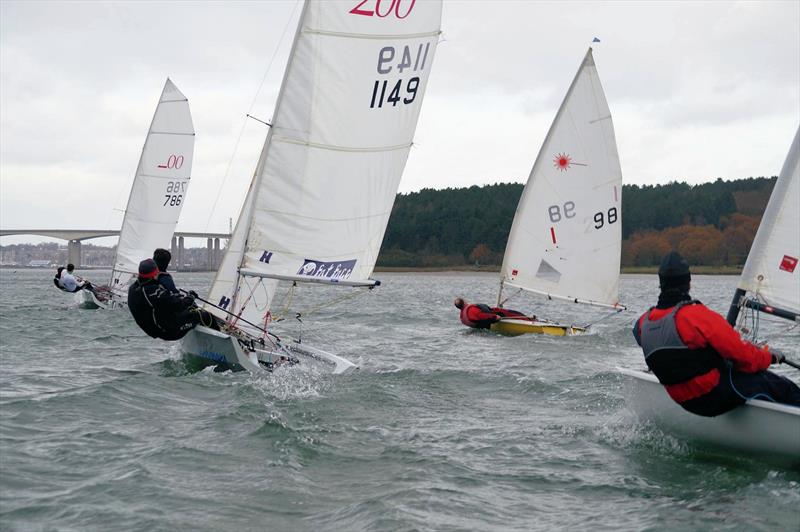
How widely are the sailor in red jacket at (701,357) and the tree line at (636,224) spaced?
7799 cm

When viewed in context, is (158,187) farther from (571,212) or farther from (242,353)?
(242,353)

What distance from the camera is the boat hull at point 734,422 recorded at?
6352 millimetres

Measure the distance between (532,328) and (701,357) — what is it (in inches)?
488

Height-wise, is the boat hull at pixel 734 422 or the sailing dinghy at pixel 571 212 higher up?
the sailing dinghy at pixel 571 212

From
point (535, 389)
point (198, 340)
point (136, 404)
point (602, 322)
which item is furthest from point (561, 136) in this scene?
point (136, 404)

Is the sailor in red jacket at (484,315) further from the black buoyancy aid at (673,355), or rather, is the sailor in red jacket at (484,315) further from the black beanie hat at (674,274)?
the black beanie hat at (674,274)

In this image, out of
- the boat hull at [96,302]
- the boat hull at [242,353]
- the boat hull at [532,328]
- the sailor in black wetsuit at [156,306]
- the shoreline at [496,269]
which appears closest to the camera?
the sailor in black wetsuit at [156,306]

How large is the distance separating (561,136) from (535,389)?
9.62m

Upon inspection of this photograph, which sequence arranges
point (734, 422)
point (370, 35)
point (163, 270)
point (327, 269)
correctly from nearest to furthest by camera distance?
point (734, 422) < point (163, 270) < point (370, 35) < point (327, 269)

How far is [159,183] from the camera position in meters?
24.0

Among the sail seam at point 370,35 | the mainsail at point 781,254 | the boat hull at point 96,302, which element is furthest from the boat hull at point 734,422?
the boat hull at point 96,302

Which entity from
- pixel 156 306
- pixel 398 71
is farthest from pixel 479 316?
pixel 156 306

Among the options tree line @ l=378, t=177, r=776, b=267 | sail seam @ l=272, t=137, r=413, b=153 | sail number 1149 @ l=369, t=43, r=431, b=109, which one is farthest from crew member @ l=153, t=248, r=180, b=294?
tree line @ l=378, t=177, r=776, b=267

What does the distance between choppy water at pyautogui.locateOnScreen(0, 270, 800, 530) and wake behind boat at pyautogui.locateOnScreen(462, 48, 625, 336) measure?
7.41 m
